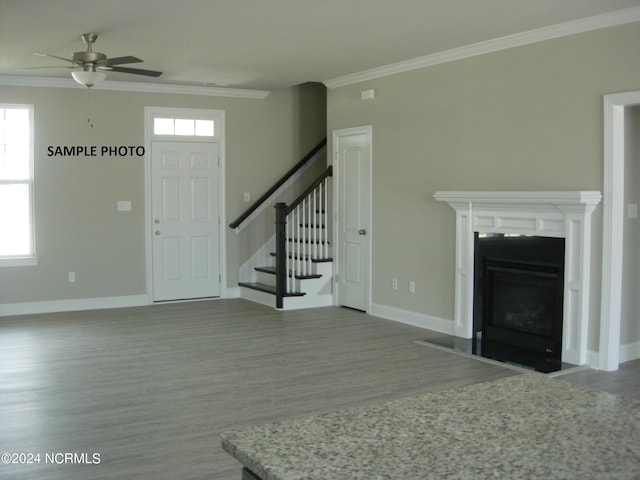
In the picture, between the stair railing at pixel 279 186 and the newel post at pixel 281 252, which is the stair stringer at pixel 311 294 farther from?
the stair railing at pixel 279 186

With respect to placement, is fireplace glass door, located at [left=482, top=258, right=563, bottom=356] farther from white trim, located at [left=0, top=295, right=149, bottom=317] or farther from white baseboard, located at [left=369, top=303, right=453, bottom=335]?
white trim, located at [left=0, top=295, right=149, bottom=317]

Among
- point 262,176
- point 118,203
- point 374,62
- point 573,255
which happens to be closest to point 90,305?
point 118,203

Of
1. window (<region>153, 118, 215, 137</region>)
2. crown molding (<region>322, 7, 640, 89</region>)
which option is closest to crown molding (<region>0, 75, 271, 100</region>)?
window (<region>153, 118, 215, 137</region>)

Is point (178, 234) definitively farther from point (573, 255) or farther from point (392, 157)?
point (573, 255)

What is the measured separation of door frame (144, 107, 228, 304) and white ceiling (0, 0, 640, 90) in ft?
3.90

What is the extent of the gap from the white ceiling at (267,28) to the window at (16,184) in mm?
701

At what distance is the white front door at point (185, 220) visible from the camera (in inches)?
331

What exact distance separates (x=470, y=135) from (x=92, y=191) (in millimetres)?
4558

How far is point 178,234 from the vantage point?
28.1 ft

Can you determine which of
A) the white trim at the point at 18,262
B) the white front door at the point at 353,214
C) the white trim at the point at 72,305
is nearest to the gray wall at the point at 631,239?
the white front door at the point at 353,214

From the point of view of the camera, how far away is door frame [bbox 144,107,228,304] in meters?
8.28

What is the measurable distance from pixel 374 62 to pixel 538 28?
195 centimetres

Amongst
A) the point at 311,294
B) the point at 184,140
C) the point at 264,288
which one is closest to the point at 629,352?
the point at 311,294

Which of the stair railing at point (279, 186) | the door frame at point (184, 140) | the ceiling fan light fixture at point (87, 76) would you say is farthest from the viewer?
the stair railing at point (279, 186)
